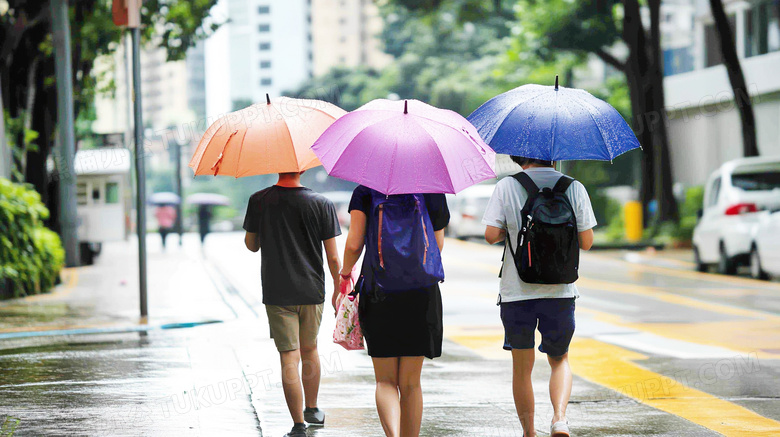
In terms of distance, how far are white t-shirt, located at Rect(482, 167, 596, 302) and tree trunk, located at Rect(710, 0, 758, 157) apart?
1888 cm

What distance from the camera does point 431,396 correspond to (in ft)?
24.9

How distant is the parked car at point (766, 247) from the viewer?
16.7 meters

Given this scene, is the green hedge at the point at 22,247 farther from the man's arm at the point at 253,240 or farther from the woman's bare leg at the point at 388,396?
the woman's bare leg at the point at 388,396

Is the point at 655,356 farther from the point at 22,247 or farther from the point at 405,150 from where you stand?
the point at 22,247

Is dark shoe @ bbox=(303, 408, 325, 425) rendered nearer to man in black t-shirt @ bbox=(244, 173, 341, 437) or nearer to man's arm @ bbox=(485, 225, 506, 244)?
man in black t-shirt @ bbox=(244, 173, 341, 437)

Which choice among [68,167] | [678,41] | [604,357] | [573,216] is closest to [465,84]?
[678,41]

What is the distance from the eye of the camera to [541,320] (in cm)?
577

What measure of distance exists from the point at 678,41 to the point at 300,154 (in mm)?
65087

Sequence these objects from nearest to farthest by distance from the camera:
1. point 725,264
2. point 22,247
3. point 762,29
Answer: point 22,247, point 725,264, point 762,29

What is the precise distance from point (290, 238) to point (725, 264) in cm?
1410

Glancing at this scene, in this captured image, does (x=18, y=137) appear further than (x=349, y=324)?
Yes

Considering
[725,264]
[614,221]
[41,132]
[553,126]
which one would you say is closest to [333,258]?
[553,126]

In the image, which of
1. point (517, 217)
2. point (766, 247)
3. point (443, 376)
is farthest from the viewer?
point (766, 247)

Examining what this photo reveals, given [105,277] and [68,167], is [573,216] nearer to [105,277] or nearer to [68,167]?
[68,167]
